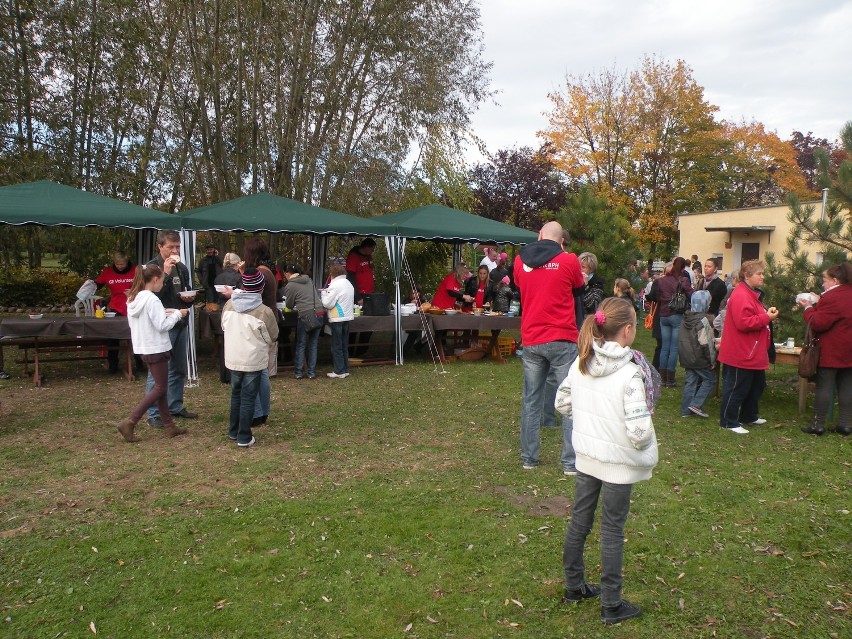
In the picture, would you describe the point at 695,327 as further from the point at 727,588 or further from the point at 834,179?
the point at 727,588

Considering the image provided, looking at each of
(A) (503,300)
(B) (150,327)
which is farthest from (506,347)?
(B) (150,327)

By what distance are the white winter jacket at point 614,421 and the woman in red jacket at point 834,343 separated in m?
4.16

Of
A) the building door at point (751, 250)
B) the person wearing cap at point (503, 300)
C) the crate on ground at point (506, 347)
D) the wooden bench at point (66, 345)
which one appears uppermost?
the building door at point (751, 250)

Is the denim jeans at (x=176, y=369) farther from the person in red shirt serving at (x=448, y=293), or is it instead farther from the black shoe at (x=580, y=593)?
the person in red shirt serving at (x=448, y=293)

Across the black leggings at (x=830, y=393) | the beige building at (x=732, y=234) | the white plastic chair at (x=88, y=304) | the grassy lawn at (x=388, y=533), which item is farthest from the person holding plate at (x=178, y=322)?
the beige building at (x=732, y=234)

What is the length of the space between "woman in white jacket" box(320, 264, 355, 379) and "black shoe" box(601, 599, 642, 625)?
6309mm

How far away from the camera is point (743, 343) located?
20.2 ft

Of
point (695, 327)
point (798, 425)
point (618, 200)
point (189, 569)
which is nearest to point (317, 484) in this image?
point (189, 569)

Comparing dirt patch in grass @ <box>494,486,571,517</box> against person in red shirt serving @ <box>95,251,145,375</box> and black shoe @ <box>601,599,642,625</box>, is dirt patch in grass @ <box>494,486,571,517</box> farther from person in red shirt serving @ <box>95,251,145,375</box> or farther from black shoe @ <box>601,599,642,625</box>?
person in red shirt serving @ <box>95,251,145,375</box>

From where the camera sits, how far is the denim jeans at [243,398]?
18.1ft

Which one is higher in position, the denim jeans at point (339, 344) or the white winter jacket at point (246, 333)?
the white winter jacket at point (246, 333)

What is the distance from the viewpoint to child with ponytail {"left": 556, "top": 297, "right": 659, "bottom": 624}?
2869 millimetres

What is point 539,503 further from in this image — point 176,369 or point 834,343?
point 176,369

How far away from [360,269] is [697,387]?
5892mm
